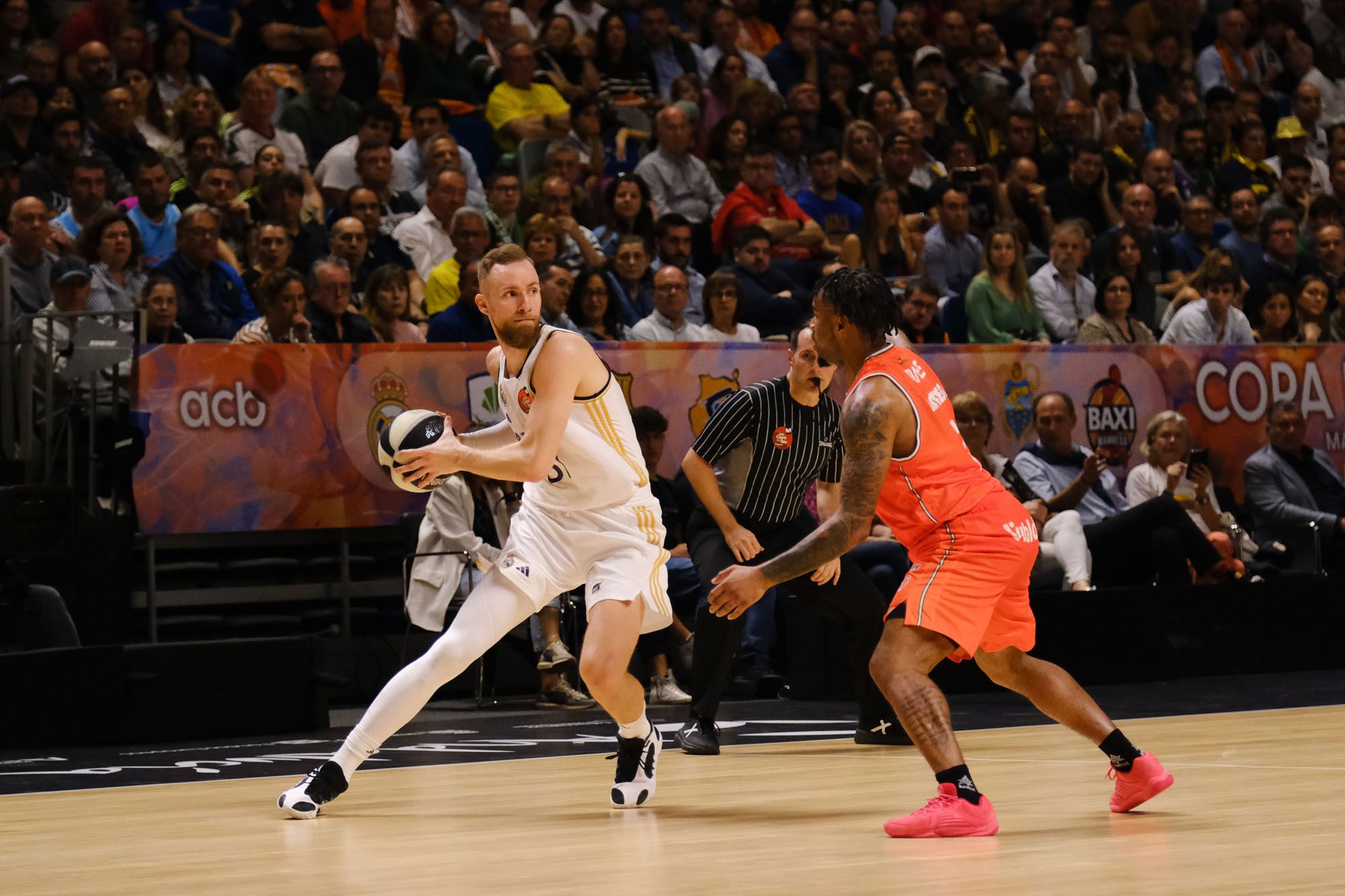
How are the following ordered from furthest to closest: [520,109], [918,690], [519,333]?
[520,109], [519,333], [918,690]

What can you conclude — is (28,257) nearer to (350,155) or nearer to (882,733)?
(350,155)

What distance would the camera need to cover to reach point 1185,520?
432 inches

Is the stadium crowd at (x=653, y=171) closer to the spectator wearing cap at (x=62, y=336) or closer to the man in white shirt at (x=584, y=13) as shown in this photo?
the man in white shirt at (x=584, y=13)

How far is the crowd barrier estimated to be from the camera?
9859 mm

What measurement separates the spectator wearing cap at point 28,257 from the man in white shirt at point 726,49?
620 cm

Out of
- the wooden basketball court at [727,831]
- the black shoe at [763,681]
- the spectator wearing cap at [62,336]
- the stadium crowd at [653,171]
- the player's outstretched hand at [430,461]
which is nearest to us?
the wooden basketball court at [727,831]

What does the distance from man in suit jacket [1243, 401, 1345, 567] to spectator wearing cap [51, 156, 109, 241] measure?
709 cm

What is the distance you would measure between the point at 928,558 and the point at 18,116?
8293 millimetres

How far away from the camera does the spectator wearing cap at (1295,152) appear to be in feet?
55.1

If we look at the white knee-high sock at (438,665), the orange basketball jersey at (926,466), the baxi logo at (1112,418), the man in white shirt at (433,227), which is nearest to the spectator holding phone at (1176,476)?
the baxi logo at (1112,418)

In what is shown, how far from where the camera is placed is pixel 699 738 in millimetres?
7957

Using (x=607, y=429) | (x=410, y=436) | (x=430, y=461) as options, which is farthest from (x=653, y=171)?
(x=430, y=461)

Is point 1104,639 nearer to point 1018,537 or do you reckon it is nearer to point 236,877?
point 1018,537

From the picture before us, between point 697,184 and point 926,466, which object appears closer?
point 926,466
